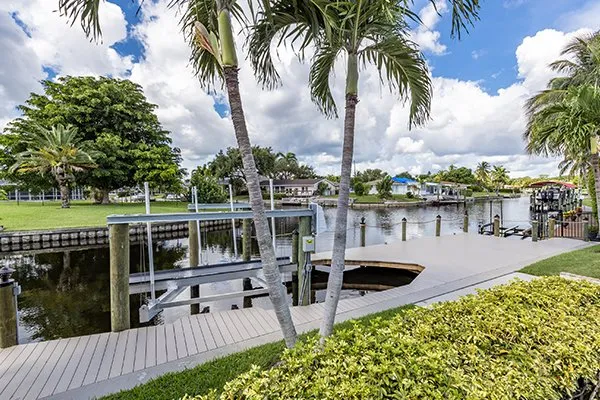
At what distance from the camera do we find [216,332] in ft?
12.1

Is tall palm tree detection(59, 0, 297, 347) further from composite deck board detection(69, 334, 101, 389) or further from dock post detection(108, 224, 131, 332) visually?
dock post detection(108, 224, 131, 332)


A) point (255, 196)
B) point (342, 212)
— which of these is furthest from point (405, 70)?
point (255, 196)

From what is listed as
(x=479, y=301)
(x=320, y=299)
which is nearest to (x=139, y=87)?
(x=320, y=299)

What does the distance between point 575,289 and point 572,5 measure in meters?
7.40

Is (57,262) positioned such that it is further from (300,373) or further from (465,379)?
(465,379)

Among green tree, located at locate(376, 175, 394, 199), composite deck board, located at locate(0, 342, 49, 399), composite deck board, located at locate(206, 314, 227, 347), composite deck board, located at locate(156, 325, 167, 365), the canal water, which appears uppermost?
green tree, located at locate(376, 175, 394, 199)

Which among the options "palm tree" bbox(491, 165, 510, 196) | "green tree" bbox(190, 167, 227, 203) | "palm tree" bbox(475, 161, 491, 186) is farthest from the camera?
"palm tree" bbox(475, 161, 491, 186)

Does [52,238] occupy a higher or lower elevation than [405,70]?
lower

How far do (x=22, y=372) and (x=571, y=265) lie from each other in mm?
9099

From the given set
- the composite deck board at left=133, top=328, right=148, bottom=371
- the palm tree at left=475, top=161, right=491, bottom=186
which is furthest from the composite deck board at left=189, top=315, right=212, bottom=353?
the palm tree at left=475, top=161, right=491, bottom=186

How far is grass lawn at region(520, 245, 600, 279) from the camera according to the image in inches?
225

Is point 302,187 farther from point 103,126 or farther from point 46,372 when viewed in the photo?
point 46,372

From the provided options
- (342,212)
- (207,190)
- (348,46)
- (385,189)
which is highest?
(348,46)

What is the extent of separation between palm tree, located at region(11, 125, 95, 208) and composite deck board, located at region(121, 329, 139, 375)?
20066 millimetres
